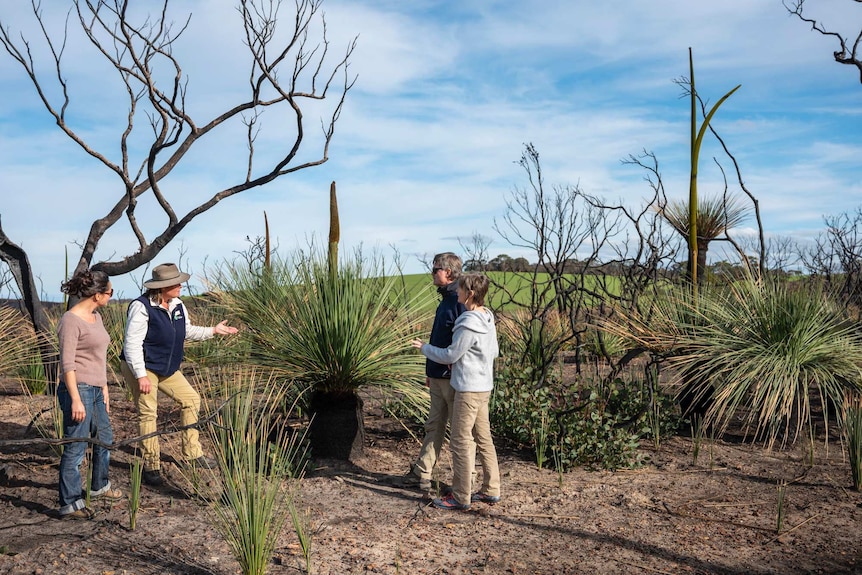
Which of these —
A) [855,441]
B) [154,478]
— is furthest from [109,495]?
[855,441]

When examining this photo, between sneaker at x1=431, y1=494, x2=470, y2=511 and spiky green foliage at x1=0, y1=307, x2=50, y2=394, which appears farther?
spiky green foliage at x1=0, y1=307, x2=50, y2=394

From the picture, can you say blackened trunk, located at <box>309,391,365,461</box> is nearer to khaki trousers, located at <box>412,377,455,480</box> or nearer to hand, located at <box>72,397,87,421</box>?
khaki trousers, located at <box>412,377,455,480</box>

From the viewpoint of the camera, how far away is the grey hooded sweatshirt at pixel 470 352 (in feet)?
16.2

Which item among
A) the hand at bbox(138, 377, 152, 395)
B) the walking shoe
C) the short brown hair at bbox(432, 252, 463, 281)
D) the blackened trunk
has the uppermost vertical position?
the short brown hair at bbox(432, 252, 463, 281)

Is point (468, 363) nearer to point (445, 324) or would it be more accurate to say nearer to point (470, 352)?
point (470, 352)

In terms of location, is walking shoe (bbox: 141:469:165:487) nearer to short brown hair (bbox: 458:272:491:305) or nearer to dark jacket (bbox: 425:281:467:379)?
dark jacket (bbox: 425:281:467:379)

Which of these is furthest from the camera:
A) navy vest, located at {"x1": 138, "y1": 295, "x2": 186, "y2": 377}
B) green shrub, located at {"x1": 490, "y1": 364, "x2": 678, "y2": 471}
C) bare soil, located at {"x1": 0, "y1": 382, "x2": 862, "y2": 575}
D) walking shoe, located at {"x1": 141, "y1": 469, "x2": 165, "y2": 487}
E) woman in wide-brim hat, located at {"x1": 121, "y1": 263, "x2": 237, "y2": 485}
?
green shrub, located at {"x1": 490, "y1": 364, "x2": 678, "y2": 471}

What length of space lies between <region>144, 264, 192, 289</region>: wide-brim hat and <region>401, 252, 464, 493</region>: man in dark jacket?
177 centimetres

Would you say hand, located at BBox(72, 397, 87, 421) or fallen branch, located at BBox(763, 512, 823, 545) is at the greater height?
hand, located at BBox(72, 397, 87, 421)

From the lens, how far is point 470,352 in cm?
499

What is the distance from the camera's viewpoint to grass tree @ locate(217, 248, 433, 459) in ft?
20.2

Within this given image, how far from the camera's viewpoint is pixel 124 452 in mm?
6645

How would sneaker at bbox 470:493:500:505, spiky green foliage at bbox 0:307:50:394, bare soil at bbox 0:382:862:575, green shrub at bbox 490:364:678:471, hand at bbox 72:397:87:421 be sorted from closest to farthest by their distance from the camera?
bare soil at bbox 0:382:862:575 < hand at bbox 72:397:87:421 < sneaker at bbox 470:493:500:505 < green shrub at bbox 490:364:678:471 < spiky green foliage at bbox 0:307:50:394

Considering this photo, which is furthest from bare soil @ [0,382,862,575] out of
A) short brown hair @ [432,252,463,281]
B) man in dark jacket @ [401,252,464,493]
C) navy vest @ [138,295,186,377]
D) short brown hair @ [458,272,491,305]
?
short brown hair @ [432,252,463,281]
